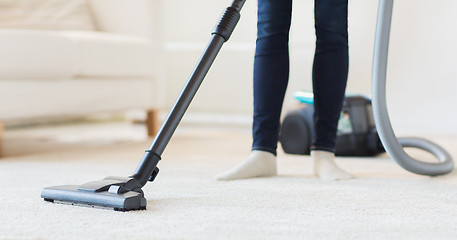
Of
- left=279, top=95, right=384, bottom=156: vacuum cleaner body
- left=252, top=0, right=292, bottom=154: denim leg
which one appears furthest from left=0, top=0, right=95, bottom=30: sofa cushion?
left=252, top=0, right=292, bottom=154: denim leg

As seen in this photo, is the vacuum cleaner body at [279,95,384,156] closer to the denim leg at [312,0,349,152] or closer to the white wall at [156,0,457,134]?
the denim leg at [312,0,349,152]

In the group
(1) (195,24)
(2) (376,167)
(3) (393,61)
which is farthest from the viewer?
(1) (195,24)

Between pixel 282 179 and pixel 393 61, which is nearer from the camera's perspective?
pixel 282 179

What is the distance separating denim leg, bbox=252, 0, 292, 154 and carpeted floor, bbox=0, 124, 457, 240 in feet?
0.42

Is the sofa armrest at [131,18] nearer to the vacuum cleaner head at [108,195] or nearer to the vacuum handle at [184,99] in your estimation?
the vacuum handle at [184,99]

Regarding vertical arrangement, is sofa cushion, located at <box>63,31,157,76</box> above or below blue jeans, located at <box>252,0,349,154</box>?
above

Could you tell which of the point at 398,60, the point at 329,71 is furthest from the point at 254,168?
the point at 398,60

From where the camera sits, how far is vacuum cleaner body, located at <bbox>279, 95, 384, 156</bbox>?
6.56 feet

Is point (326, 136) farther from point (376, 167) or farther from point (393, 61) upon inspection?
point (393, 61)

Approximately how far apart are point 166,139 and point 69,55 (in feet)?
3.30

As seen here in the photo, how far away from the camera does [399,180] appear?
58.7 inches

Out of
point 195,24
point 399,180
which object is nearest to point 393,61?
point 195,24

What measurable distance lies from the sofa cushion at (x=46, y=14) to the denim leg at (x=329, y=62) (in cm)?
123

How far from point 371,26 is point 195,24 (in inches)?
34.3
